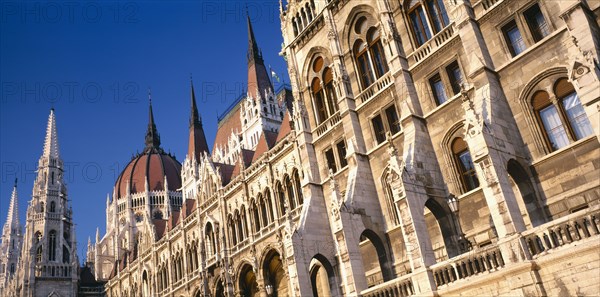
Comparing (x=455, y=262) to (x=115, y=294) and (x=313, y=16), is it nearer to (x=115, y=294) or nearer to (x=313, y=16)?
(x=313, y=16)

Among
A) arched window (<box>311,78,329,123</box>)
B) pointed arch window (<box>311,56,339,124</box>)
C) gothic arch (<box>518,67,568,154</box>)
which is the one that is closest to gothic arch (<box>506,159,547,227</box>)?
gothic arch (<box>518,67,568,154</box>)

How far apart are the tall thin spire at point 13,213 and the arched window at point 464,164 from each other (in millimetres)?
103683

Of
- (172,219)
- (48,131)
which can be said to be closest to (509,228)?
(172,219)

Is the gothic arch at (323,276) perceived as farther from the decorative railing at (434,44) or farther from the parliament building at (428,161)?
the decorative railing at (434,44)

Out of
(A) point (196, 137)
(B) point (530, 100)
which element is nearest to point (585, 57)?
(B) point (530, 100)

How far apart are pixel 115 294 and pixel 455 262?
1941 inches

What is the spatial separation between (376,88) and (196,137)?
5894 cm

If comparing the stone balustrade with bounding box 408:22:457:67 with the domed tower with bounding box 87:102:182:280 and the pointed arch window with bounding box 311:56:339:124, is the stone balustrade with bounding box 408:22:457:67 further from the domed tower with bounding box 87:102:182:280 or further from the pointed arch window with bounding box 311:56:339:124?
the domed tower with bounding box 87:102:182:280

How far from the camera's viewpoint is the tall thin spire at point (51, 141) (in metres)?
73.6

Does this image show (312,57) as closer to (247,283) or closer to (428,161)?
(428,161)

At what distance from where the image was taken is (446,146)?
61.7 feet

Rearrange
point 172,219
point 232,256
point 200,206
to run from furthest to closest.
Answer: point 172,219 → point 200,206 → point 232,256

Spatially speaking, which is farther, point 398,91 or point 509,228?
point 398,91

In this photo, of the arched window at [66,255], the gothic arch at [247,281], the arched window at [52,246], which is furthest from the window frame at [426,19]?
the arched window at [52,246]
